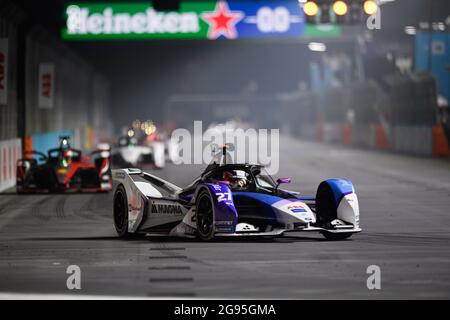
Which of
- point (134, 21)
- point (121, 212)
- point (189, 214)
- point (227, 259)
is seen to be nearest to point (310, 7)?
point (121, 212)

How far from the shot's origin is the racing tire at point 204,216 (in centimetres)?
1404

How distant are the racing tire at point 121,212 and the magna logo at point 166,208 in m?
0.59

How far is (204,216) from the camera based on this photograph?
14.2 m

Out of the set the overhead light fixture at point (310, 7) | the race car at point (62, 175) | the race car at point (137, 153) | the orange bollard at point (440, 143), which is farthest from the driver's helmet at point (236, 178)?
the orange bollard at point (440, 143)

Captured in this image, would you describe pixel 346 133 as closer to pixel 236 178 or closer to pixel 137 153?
pixel 137 153

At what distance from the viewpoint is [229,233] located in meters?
13.9

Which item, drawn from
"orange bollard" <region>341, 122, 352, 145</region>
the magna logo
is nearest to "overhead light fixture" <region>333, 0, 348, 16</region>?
the magna logo

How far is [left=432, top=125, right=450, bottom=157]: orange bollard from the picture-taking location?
4619cm

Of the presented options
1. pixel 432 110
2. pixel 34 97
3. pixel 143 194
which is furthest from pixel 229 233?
pixel 432 110

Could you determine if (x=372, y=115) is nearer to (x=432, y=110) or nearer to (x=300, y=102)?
(x=432, y=110)

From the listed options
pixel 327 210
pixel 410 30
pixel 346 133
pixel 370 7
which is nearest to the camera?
pixel 327 210

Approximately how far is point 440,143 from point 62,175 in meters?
24.4

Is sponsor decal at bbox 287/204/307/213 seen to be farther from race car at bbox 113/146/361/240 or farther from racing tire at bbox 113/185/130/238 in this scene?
racing tire at bbox 113/185/130/238
